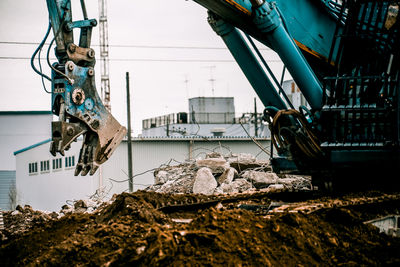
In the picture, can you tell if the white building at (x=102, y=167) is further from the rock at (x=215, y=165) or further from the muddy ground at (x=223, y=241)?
the muddy ground at (x=223, y=241)

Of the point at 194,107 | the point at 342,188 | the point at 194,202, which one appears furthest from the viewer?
the point at 194,107

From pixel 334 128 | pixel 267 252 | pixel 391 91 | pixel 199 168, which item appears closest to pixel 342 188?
pixel 334 128

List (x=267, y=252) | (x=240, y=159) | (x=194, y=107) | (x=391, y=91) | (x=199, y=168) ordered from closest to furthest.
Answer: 1. (x=267, y=252)
2. (x=391, y=91)
3. (x=199, y=168)
4. (x=240, y=159)
5. (x=194, y=107)

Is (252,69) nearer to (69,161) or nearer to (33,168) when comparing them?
(69,161)

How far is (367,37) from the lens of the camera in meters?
6.09

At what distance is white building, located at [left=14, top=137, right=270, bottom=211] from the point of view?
27672 millimetres

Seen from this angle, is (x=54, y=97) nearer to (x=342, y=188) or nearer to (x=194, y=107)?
(x=342, y=188)

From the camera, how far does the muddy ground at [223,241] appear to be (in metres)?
4.05

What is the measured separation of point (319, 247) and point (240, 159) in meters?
10.1

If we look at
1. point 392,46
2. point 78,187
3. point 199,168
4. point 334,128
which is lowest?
point 78,187

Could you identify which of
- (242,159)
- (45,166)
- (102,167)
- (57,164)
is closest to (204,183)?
(242,159)

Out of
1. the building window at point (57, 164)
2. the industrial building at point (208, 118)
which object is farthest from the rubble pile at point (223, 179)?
the industrial building at point (208, 118)

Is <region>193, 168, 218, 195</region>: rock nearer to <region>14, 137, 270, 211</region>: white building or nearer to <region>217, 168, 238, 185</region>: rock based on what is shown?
<region>217, 168, 238, 185</region>: rock

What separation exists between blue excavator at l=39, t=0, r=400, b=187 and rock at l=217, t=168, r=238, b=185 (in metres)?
5.41
